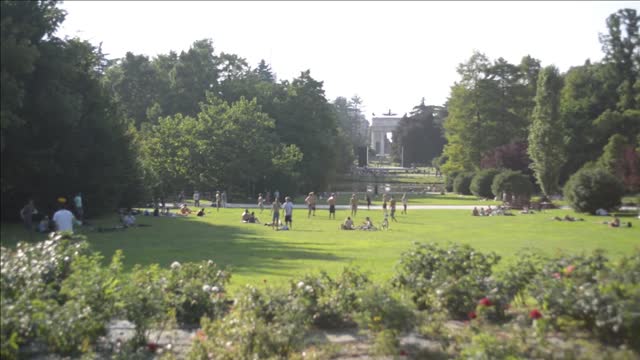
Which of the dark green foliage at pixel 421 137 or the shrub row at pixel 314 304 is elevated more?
the dark green foliage at pixel 421 137

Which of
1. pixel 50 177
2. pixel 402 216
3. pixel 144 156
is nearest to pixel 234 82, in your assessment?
pixel 144 156

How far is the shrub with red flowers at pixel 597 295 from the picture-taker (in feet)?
23.4

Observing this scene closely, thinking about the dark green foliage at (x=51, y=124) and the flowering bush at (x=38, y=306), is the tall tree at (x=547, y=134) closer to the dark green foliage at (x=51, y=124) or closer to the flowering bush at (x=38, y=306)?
the dark green foliage at (x=51, y=124)

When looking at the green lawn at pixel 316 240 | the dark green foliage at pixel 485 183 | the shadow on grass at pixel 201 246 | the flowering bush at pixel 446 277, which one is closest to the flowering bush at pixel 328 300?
the flowering bush at pixel 446 277

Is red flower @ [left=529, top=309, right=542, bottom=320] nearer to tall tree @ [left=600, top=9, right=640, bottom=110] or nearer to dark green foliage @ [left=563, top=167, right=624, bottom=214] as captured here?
dark green foliage @ [left=563, top=167, right=624, bottom=214]

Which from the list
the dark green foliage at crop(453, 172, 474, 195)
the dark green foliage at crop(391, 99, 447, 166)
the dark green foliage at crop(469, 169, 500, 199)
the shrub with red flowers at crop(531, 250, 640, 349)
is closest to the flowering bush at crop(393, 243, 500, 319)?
the shrub with red flowers at crop(531, 250, 640, 349)

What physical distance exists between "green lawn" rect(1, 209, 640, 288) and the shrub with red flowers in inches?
177

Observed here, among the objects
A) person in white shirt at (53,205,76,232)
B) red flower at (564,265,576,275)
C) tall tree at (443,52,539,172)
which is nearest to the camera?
red flower at (564,265,576,275)

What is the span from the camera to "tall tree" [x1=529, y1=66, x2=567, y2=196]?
5916cm

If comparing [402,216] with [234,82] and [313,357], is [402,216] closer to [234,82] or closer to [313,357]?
[313,357]

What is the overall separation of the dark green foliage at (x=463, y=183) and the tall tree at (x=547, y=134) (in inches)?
564

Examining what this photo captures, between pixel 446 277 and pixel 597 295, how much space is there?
2151 mm

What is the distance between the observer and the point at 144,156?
186 feet

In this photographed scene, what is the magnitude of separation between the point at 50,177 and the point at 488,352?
2994 cm
